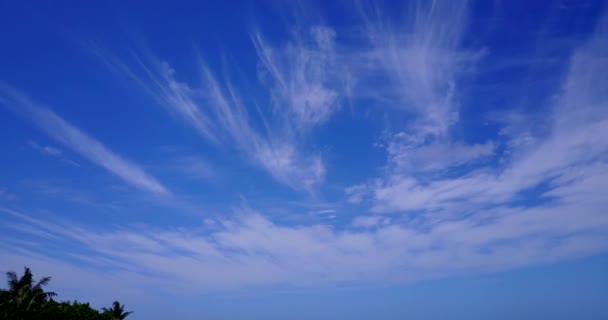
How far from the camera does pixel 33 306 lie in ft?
131

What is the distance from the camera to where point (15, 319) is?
3688 cm

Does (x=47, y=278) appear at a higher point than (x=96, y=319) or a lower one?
higher

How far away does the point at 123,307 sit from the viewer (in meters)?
52.8

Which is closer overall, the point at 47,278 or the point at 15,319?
the point at 15,319

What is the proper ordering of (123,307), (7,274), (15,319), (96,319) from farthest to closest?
(123,307) < (7,274) < (96,319) < (15,319)

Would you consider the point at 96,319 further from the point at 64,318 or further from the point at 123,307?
the point at 123,307

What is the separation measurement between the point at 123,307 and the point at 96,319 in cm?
1216

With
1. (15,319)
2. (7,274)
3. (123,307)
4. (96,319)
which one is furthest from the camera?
(123,307)

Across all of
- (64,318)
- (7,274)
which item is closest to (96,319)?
(64,318)

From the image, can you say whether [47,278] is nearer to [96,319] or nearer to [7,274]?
[7,274]

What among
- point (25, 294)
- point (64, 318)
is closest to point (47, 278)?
point (25, 294)

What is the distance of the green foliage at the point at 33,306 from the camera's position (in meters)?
37.8

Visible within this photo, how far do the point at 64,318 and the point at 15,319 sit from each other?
3653 mm

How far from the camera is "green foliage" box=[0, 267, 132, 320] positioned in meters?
37.8
